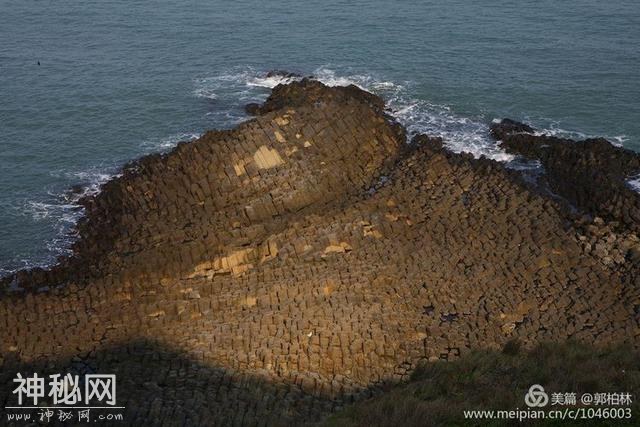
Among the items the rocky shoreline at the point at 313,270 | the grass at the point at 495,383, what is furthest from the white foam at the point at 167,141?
the grass at the point at 495,383

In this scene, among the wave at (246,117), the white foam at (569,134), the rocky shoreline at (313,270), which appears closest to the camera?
the rocky shoreline at (313,270)

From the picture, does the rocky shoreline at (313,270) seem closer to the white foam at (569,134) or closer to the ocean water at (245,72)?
the white foam at (569,134)

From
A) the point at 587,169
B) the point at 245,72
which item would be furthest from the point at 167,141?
the point at 587,169

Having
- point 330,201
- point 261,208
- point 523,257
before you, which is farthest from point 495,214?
point 261,208

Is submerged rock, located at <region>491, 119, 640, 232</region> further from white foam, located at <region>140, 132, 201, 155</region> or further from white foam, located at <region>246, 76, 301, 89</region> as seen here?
white foam, located at <region>140, 132, 201, 155</region>

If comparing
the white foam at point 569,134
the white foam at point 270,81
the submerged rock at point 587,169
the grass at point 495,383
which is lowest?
the grass at point 495,383

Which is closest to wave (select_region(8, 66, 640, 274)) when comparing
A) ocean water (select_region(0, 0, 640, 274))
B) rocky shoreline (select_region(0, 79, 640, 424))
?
ocean water (select_region(0, 0, 640, 274))

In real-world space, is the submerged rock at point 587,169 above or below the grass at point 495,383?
above
